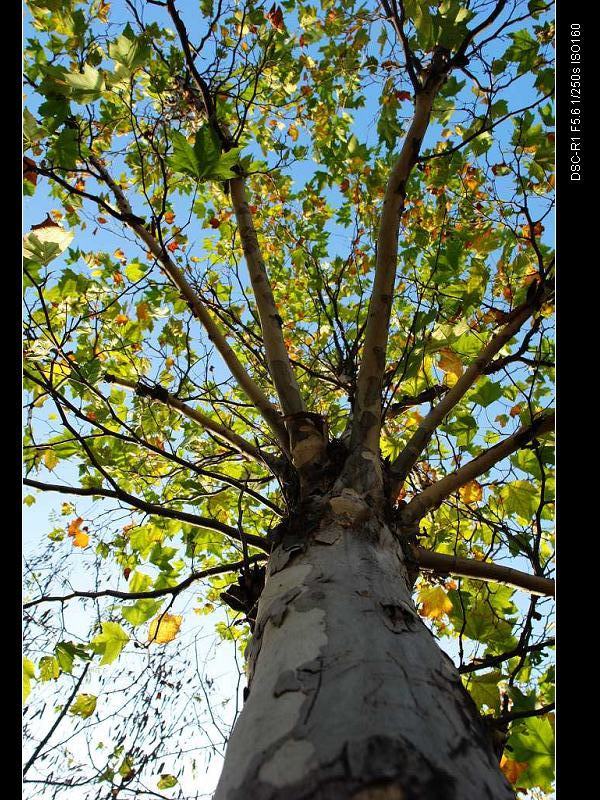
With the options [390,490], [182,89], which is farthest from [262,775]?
[182,89]

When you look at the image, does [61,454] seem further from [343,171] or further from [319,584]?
[343,171]

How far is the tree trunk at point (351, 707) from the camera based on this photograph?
61 cm

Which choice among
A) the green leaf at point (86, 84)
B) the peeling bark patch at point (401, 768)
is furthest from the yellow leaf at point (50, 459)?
the peeling bark patch at point (401, 768)

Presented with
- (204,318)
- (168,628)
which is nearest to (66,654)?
(168,628)

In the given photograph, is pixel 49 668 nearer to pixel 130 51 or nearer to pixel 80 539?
pixel 80 539

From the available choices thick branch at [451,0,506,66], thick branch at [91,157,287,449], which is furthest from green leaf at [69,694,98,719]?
thick branch at [451,0,506,66]

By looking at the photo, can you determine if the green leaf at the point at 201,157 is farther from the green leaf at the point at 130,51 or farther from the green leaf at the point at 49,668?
the green leaf at the point at 49,668

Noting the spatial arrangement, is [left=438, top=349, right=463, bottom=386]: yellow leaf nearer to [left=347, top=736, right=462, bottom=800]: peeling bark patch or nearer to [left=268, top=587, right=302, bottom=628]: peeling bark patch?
[left=268, top=587, right=302, bottom=628]: peeling bark patch

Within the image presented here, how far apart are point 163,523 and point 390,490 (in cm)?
195

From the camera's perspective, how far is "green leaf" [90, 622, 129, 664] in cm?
213

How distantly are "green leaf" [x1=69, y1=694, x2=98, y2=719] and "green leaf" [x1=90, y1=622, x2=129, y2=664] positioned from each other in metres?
0.48

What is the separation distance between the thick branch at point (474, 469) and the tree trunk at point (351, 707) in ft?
2.34

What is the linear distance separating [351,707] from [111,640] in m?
1.82
